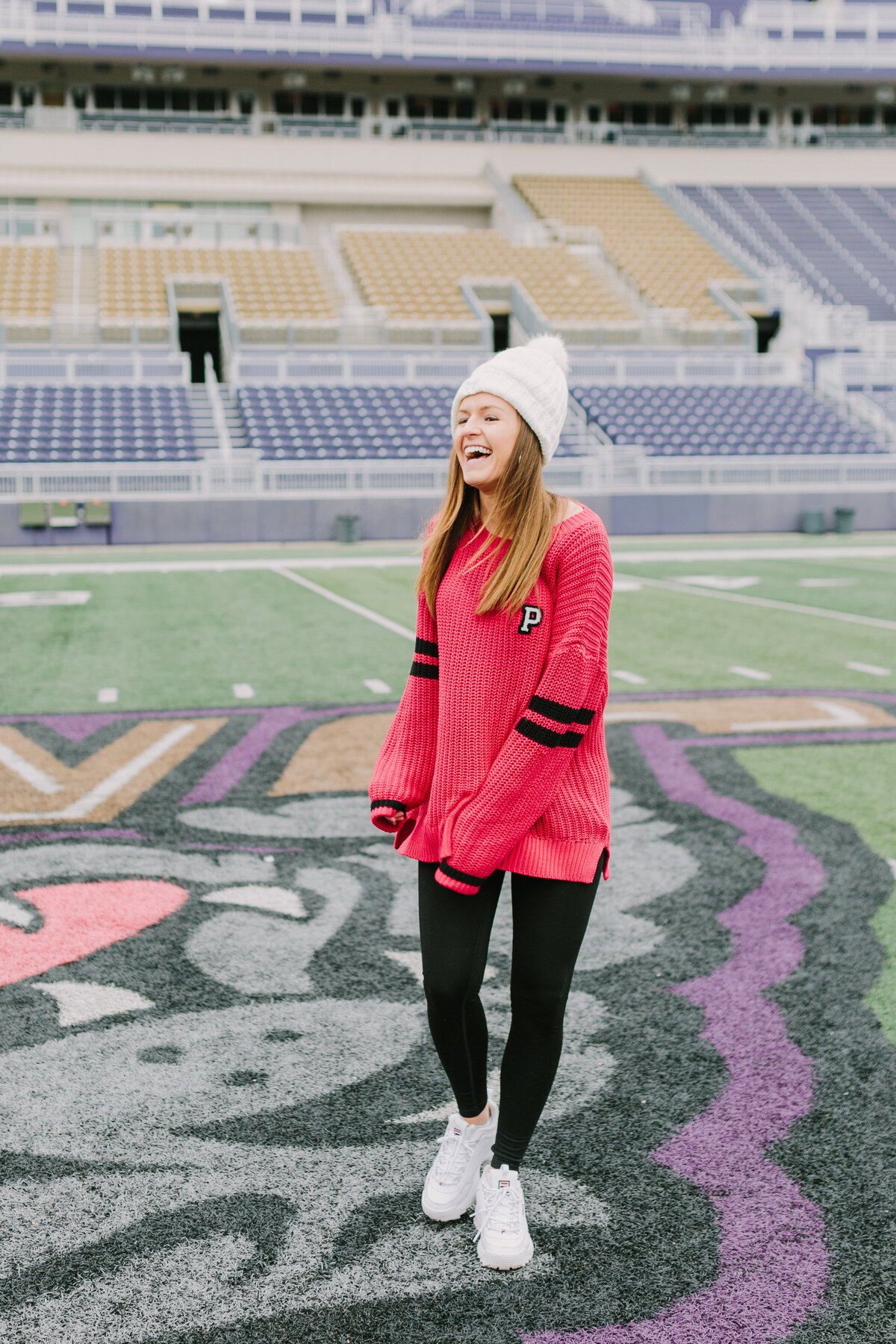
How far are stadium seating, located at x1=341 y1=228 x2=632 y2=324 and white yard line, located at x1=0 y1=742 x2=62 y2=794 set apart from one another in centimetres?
2589

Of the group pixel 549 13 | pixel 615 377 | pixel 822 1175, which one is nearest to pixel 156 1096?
pixel 822 1175

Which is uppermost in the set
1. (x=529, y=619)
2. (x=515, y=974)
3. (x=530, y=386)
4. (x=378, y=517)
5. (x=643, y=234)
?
(x=643, y=234)

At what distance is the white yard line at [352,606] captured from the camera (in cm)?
1148

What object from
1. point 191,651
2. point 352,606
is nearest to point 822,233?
point 352,606

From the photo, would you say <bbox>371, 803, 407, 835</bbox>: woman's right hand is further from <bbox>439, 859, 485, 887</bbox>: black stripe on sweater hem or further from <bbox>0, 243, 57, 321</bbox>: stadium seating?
<bbox>0, 243, 57, 321</bbox>: stadium seating

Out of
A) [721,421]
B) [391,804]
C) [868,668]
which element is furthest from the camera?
[721,421]

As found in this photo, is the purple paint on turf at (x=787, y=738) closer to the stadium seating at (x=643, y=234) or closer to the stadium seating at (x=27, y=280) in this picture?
the stadium seating at (x=27, y=280)

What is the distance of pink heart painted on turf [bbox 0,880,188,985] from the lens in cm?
391

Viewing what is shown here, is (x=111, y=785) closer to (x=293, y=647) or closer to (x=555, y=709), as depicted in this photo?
(x=555, y=709)

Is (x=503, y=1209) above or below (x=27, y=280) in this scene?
below

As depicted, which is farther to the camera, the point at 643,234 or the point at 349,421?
the point at 643,234

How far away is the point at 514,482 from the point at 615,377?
93.0ft

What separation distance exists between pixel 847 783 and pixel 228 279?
29.4 metres

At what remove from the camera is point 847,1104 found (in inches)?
120
